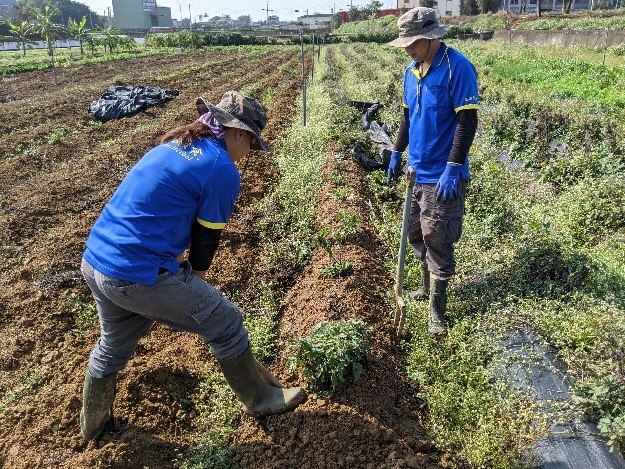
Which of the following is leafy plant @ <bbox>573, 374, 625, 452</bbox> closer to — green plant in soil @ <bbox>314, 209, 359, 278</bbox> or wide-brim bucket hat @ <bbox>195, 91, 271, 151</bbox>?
green plant in soil @ <bbox>314, 209, 359, 278</bbox>

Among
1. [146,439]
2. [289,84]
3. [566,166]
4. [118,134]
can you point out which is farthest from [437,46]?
[289,84]

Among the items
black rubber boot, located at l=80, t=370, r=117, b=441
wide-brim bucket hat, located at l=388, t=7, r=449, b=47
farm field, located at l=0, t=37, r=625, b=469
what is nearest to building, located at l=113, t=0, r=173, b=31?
farm field, located at l=0, t=37, r=625, b=469

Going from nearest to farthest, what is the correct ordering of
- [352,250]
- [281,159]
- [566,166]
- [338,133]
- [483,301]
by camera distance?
[483,301], [352,250], [566,166], [281,159], [338,133]

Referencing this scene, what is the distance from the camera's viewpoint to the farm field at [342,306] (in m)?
2.89

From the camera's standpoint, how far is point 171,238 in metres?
2.46

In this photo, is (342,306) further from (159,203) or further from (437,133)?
(159,203)

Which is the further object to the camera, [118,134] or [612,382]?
[118,134]

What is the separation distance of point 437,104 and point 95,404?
286 centimetres

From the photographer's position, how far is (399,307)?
372 cm

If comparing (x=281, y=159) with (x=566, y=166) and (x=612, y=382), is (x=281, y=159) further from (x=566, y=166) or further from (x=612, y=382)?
(x=612, y=382)

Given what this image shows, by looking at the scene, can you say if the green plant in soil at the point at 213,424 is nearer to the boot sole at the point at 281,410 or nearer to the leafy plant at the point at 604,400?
the boot sole at the point at 281,410

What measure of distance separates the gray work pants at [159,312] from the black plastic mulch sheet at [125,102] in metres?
10.1

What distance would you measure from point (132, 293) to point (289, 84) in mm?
14225

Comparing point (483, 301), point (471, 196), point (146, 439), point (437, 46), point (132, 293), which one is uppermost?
point (437, 46)
